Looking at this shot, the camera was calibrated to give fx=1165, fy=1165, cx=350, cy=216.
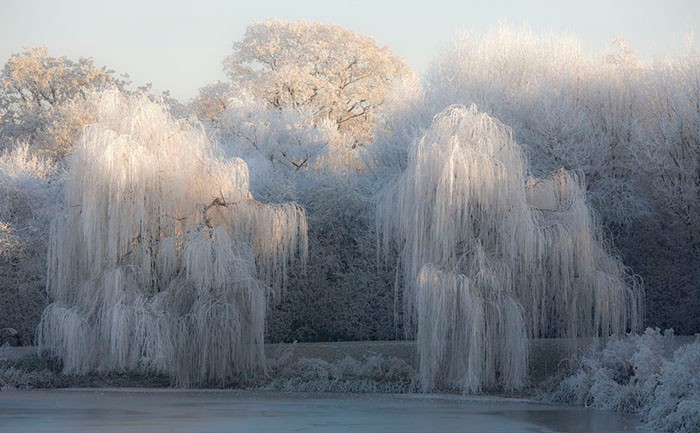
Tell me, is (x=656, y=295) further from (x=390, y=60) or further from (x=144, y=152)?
(x=390, y=60)

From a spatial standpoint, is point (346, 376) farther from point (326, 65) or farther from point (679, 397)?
point (326, 65)

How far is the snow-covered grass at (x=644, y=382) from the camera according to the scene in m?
17.9

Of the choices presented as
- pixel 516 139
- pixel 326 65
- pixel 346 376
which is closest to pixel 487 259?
pixel 346 376

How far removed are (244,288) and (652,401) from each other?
8.94m

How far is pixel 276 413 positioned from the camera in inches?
778

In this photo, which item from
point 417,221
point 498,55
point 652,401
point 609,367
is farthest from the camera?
point 498,55

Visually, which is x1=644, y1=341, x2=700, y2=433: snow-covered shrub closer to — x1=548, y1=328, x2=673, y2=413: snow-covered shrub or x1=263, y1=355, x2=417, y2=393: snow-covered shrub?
x1=548, y1=328, x2=673, y2=413: snow-covered shrub

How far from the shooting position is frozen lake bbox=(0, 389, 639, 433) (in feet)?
57.3

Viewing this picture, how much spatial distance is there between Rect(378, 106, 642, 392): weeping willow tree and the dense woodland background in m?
2.33

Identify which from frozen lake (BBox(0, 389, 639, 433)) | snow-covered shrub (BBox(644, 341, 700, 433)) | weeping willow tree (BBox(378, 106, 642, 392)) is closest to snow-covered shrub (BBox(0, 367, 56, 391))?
frozen lake (BBox(0, 389, 639, 433))

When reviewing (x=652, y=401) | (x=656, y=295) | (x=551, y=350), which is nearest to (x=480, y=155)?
(x=551, y=350)

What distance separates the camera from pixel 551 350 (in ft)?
84.1

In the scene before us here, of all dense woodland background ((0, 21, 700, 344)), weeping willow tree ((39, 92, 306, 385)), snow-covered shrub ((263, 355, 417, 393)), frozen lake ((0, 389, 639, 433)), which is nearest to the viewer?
frozen lake ((0, 389, 639, 433))

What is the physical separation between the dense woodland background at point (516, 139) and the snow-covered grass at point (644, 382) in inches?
196
